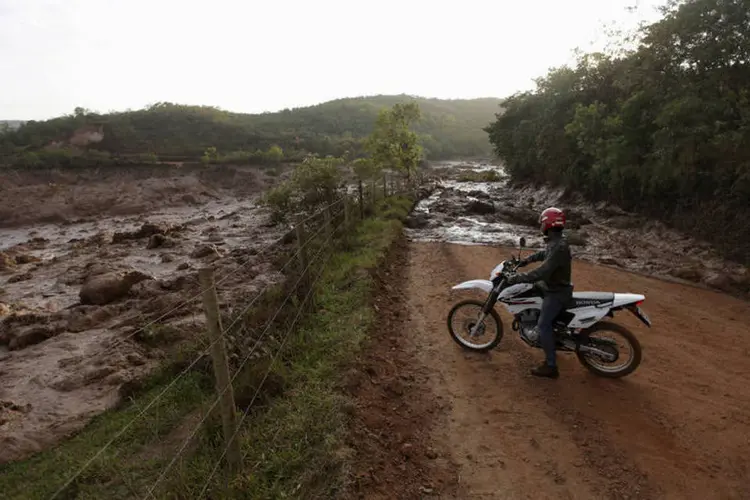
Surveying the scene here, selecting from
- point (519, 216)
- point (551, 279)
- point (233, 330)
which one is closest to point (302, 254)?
point (233, 330)

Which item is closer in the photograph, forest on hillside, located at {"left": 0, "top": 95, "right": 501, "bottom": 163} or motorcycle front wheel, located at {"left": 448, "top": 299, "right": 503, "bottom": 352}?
motorcycle front wheel, located at {"left": 448, "top": 299, "right": 503, "bottom": 352}

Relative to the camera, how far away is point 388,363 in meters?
6.36

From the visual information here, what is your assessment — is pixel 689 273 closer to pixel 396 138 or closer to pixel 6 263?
pixel 396 138

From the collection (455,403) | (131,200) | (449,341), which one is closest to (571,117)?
(449,341)

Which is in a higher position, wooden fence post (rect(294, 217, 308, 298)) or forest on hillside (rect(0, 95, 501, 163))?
forest on hillside (rect(0, 95, 501, 163))

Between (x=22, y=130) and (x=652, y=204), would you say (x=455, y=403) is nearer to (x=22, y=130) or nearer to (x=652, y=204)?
(x=652, y=204)

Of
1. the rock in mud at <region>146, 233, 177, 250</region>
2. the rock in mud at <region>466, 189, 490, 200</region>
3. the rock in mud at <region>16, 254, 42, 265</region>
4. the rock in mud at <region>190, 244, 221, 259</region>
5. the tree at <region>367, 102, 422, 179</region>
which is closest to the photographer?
the rock in mud at <region>190, 244, 221, 259</region>

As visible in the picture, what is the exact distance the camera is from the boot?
18.7 ft

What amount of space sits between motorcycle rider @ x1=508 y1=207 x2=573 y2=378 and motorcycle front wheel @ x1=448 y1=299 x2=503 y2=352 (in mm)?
843

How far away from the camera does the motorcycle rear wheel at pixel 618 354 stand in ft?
17.9

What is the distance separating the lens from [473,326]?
6.64 meters

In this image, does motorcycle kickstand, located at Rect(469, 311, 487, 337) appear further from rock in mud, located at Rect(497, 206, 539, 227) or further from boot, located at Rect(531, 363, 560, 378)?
rock in mud, located at Rect(497, 206, 539, 227)

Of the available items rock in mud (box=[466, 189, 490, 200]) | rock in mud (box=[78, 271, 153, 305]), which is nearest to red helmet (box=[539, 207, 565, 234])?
rock in mud (box=[78, 271, 153, 305])

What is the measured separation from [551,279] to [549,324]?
0.56 metres
